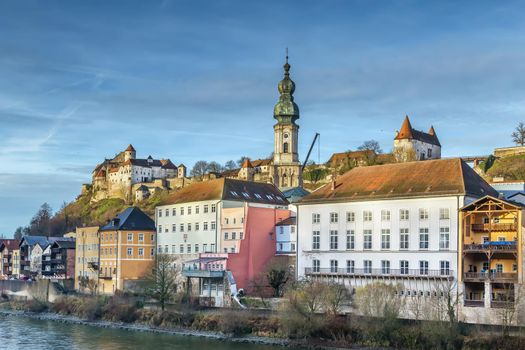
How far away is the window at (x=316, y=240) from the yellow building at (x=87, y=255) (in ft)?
87.1

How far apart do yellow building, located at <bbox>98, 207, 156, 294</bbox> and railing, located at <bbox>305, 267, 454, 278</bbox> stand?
20339 millimetres

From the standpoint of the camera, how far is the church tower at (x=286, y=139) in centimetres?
10656

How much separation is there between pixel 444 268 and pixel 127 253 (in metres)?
33.1

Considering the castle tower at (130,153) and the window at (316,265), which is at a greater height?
the castle tower at (130,153)

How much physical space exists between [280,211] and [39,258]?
42.7 metres

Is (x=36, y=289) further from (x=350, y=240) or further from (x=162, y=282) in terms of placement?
(x=350, y=240)

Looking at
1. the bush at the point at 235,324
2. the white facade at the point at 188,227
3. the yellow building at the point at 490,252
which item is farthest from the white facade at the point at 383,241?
the white facade at the point at 188,227

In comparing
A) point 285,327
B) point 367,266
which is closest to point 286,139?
point 367,266

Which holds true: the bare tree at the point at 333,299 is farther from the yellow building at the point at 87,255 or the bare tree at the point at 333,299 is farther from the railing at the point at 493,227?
the yellow building at the point at 87,255

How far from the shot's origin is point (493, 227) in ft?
157

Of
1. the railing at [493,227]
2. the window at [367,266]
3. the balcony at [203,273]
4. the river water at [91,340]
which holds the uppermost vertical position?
the railing at [493,227]

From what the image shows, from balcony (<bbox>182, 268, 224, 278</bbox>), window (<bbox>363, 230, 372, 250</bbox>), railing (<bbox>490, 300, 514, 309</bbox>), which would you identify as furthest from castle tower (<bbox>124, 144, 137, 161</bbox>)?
railing (<bbox>490, 300, 514, 309</bbox>)

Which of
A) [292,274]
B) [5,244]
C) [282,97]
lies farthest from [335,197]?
[5,244]

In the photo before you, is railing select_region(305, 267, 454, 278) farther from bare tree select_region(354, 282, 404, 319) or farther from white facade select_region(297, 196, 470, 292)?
bare tree select_region(354, 282, 404, 319)
